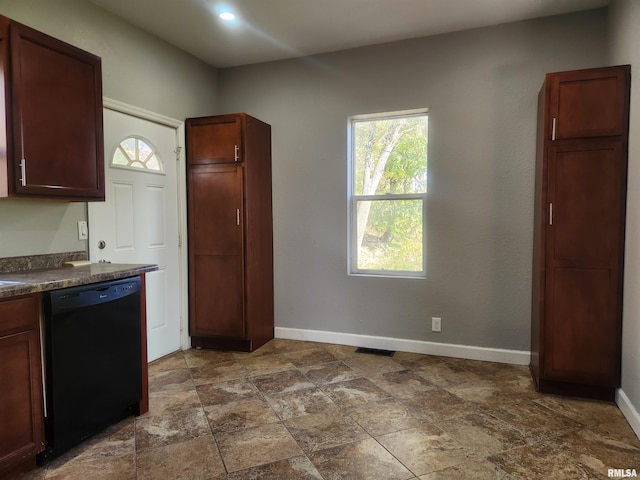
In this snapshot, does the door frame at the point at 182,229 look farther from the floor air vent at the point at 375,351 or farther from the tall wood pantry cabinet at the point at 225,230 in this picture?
the floor air vent at the point at 375,351

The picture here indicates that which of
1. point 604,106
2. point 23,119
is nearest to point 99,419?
point 23,119

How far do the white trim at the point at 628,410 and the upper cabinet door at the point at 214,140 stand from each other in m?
3.21

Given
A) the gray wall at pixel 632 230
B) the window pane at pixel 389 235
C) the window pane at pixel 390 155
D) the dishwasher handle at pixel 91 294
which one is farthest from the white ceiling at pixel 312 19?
the dishwasher handle at pixel 91 294

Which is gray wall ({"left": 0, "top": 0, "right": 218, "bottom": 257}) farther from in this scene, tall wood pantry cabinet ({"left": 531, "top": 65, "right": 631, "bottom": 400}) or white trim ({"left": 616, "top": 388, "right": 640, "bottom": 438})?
white trim ({"left": 616, "top": 388, "right": 640, "bottom": 438})

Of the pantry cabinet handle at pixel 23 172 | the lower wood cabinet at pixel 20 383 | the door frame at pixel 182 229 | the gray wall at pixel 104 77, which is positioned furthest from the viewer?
the door frame at pixel 182 229

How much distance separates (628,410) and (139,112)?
12.7 feet

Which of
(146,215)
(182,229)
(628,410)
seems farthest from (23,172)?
(628,410)

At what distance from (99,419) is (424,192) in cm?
285

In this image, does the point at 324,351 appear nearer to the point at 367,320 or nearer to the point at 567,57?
the point at 367,320

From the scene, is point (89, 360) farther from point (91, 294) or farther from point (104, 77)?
point (104, 77)

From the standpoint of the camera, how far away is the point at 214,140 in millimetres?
3578

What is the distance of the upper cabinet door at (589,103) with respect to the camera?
2.45 metres

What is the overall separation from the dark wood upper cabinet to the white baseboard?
2.22 m

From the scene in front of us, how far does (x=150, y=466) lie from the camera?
6.41ft
